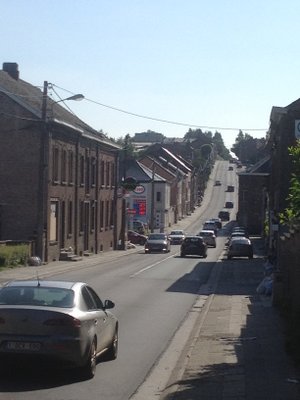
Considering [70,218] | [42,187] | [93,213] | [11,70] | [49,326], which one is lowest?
[49,326]

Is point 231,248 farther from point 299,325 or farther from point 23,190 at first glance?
point 299,325

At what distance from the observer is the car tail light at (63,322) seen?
12.0 m

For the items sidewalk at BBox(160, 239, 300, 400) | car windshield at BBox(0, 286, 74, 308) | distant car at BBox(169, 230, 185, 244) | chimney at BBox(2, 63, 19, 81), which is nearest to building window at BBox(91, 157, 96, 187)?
chimney at BBox(2, 63, 19, 81)

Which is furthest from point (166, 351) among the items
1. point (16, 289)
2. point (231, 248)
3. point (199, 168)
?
point (199, 168)

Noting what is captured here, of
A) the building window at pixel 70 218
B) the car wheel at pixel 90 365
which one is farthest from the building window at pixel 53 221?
the car wheel at pixel 90 365

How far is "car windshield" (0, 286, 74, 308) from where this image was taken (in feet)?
41.2

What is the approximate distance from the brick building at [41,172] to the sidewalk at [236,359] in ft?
70.9

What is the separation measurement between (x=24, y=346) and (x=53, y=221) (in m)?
40.4

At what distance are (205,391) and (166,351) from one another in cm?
528

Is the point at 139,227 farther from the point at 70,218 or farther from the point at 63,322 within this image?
the point at 63,322

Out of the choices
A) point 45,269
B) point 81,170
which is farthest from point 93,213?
point 45,269

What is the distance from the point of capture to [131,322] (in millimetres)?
21188

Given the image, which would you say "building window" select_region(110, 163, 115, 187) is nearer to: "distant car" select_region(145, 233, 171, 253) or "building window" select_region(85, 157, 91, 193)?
"distant car" select_region(145, 233, 171, 253)

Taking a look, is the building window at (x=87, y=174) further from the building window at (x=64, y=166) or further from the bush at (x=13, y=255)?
the bush at (x=13, y=255)
